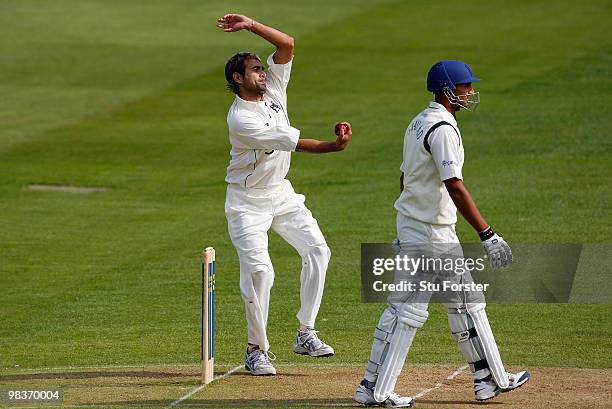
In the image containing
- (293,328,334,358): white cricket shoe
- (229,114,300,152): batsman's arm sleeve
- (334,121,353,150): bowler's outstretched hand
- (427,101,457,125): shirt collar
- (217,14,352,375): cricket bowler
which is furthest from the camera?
(293,328,334,358): white cricket shoe

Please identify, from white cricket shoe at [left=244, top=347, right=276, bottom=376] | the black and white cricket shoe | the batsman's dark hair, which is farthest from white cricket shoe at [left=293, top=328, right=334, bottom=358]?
the batsman's dark hair

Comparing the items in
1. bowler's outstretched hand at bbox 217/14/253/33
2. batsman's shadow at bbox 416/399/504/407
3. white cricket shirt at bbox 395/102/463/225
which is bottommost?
batsman's shadow at bbox 416/399/504/407

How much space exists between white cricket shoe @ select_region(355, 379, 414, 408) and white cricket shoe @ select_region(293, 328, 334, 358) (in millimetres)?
1476

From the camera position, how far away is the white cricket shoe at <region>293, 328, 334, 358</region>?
9.95 meters

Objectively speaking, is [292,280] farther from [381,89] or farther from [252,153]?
[381,89]

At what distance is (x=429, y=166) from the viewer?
329 inches

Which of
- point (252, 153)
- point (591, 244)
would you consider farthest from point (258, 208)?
point (591, 244)

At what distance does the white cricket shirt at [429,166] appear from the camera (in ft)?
27.1

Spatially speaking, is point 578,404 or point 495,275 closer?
point 578,404

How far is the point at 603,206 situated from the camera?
1678cm

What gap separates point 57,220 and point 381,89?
1015cm

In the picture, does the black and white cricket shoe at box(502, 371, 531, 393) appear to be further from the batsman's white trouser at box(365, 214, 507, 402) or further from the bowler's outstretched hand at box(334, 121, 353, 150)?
the bowler's outstretched hand at box(334, 121, 353, 150)

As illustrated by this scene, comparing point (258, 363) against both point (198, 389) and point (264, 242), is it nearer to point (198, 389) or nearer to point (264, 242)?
point (198, 389)

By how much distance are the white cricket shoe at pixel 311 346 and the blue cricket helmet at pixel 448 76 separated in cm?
243
